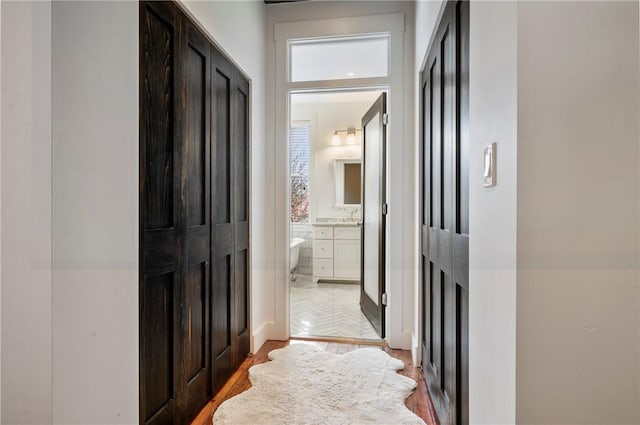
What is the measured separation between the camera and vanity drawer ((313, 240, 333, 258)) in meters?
5.13

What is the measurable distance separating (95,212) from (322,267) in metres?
4.24

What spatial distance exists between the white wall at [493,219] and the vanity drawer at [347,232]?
12.9ft

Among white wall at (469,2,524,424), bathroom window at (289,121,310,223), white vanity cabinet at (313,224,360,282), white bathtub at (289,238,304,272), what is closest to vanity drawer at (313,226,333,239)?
white vanity cabinet at (313,224,360,282)

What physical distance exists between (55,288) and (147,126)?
70cm

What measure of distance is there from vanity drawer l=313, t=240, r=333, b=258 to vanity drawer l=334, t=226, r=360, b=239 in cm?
17

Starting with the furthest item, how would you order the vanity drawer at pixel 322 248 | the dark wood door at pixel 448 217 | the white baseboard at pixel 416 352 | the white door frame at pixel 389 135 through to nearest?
the vanity drawer at pixel 322 248 < the white door frame at pixel 389 135 < the white baseboard at pixel 416 352 < the dark wood door at pixel 448 217

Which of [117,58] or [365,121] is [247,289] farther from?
[365,121]

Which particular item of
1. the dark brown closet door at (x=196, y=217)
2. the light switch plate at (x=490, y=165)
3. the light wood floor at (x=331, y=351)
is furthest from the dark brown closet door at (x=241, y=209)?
the light switch plate at (x=490, y=165)

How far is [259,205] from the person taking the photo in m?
2.82

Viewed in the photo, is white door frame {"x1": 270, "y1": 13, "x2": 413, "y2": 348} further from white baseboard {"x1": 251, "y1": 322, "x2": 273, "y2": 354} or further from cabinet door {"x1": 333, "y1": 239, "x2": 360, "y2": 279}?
cabinet door {"x1": 333, "y1": 239, "x2": 360, "y2": 279}

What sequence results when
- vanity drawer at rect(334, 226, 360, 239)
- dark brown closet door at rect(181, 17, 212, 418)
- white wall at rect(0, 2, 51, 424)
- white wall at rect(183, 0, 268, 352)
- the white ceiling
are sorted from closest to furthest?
1. white wall at rect(0, 2, 51, 424)
2. dark brown closet door at rect(181, 17, 212, 418)
3. white wall at rect(183, 0, 268, 352)
4. vanity drawer at rect(334, 226, 360, 239)
5. the white ceiling

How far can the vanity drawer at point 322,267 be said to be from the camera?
5160mm

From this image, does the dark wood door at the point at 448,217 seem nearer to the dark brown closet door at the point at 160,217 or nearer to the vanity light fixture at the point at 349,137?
the dark brown closet door at the point at 160,217

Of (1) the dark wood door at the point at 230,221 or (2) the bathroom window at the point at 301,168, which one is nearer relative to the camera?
(1) the dark wood door at the point at 230,221
